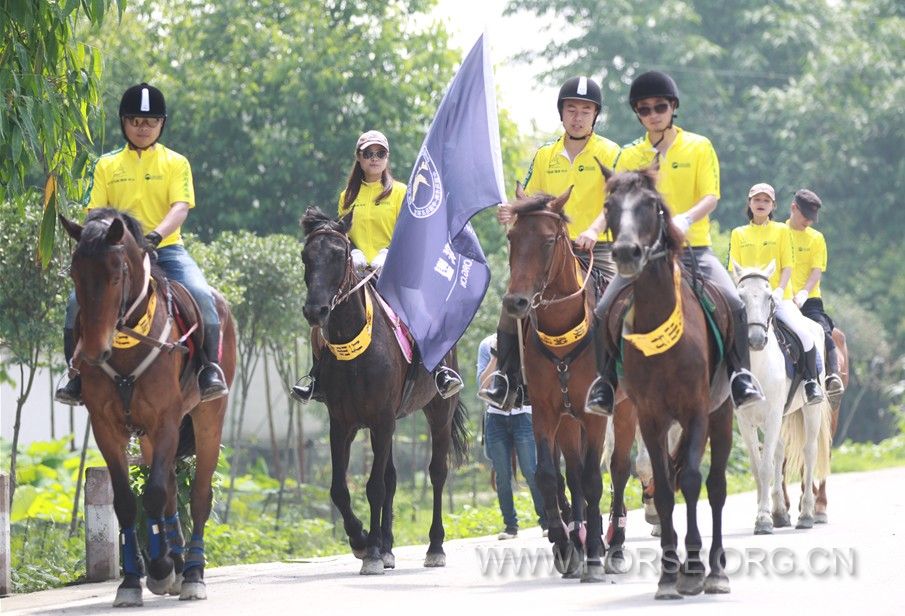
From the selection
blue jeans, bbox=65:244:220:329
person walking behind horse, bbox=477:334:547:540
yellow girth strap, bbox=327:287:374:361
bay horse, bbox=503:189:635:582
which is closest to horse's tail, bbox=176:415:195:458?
blue jeans, bbox=65:244:220:329

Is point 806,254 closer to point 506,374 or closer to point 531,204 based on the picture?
point 506,374

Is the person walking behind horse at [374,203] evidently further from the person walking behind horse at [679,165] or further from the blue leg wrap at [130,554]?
the blue leg wrap at [130,554]

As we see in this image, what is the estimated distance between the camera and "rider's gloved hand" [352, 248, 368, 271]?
1341cm

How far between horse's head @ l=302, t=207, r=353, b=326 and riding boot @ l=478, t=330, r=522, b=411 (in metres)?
1.29

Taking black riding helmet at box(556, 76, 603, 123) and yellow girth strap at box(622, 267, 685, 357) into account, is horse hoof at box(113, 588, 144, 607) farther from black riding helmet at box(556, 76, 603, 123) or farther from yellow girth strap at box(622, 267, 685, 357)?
black riding helmet at box(556, 76, 603, 123)

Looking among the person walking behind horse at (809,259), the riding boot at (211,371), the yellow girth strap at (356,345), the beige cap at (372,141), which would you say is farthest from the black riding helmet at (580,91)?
the person walking behind horse at (809,259)

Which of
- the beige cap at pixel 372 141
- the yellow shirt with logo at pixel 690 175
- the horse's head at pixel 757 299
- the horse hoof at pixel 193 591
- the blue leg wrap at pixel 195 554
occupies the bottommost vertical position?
the horse hoof at pixel 193 591

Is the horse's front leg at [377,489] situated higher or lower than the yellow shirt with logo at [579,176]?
lower

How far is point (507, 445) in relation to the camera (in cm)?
1736

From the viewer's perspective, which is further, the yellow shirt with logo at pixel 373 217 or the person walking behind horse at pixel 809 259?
the person walking behind horse at pixel 809 259

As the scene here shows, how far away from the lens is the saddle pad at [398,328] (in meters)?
13.6

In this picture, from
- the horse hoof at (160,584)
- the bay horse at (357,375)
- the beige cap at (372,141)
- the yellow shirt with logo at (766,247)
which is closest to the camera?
the horse hoof at (160,584)

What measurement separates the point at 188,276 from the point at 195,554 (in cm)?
201

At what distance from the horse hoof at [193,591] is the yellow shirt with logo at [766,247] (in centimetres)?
742
